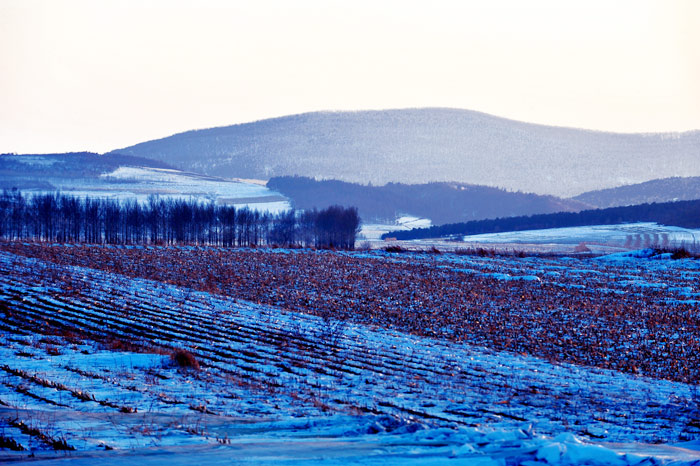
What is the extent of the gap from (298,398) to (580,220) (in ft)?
580

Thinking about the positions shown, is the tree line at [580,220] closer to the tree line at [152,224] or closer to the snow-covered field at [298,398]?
the tree line at [152,224]

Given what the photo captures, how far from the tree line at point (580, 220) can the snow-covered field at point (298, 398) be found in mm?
157210

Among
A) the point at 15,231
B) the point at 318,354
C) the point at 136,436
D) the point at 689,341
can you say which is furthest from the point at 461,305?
the point at 15,231

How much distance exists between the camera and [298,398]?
1242cm

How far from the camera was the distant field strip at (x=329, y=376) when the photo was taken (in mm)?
11492

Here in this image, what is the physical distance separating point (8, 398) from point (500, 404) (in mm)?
7845

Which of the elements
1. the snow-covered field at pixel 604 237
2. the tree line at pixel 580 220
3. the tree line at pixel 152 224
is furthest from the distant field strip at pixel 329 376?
the tree line at pixel 580 220

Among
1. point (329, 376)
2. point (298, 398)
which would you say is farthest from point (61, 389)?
point (329, 376)

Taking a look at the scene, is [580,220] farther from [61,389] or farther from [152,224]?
[61,389]

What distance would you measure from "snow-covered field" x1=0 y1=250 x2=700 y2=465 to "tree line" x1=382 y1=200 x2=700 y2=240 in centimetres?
15721

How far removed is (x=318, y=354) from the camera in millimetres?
17984

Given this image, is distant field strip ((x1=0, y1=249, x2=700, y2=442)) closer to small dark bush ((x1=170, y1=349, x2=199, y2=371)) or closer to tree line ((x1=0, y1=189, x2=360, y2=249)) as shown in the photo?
small dark bush ((x1=170, y1=349, x2=199, y2=371))

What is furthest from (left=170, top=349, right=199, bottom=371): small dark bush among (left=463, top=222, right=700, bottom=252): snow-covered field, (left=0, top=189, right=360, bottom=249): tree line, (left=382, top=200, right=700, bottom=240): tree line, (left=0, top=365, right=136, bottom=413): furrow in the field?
(left=382, top=200, right=700, bottom=240): tree line

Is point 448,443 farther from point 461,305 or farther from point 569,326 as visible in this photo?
point 461,305
